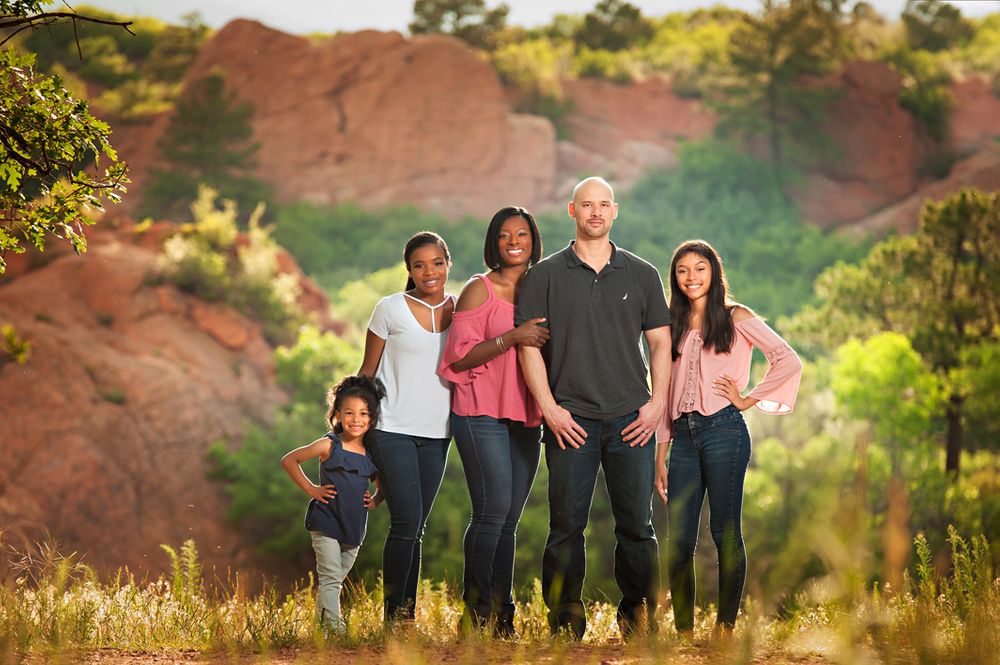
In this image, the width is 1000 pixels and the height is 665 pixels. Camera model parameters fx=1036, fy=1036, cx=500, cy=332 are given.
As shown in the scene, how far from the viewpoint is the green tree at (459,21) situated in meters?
45.4

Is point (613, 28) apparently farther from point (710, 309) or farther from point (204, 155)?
point (710, 309)

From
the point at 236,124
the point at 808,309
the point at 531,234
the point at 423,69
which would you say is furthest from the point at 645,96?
the point at 531,234

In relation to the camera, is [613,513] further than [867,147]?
No

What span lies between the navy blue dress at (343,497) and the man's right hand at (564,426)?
0.88 meters

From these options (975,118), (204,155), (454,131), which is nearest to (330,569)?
(204,155)

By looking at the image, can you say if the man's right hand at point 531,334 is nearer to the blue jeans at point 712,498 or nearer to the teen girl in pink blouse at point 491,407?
the teen girl in pink blouse at point 491,407

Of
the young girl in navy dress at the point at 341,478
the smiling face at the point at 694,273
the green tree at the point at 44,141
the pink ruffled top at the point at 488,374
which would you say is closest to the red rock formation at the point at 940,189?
the smiling face at the point at 694,273

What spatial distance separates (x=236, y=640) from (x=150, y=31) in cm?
4574

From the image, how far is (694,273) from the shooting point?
13.6ft

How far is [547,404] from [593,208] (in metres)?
0.77

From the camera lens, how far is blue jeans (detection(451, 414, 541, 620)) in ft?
13.1

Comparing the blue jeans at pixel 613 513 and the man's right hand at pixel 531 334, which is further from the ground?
the man's right hand at pixel 531 334

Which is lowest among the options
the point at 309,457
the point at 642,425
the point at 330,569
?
the point at 330,569

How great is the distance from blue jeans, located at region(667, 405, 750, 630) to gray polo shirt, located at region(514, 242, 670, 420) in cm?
31
